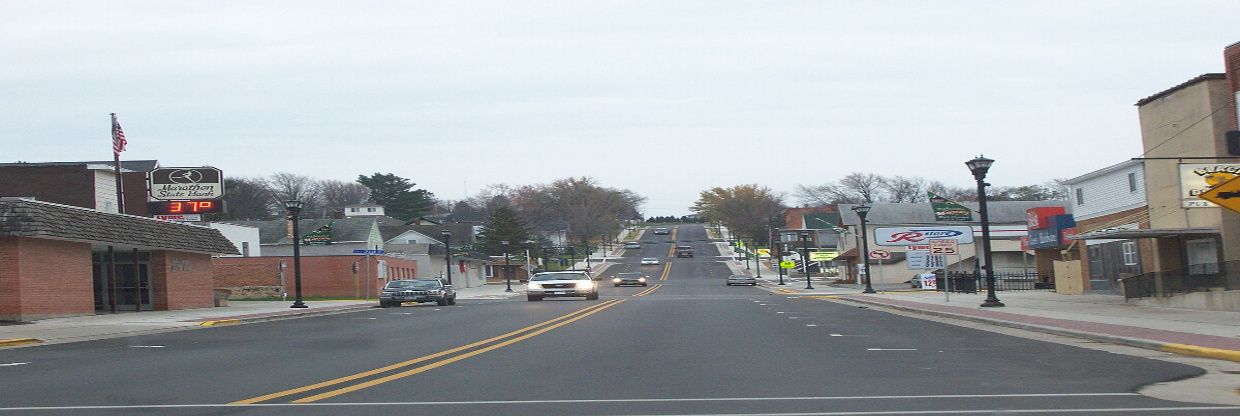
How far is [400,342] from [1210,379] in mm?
12893

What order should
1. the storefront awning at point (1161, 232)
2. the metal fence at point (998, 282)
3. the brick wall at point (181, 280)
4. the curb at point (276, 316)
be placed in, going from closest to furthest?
1. the curb at point (276, 316)
2. the storefront awning at point (1161, 232)
3. the brick wall at point (181, 280)
4. the metal fence at point (998, 282)

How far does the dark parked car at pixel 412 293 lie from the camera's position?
43.4 m

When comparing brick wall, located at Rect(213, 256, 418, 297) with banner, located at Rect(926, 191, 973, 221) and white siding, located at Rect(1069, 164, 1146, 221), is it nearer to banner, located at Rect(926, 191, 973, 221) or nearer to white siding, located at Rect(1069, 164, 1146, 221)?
white siding, located at Rect(1069, 164, 1146, 221)

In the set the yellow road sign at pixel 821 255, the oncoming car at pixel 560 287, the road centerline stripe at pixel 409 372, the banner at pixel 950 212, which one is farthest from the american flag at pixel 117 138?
the yellow road sign at pixel 821 255

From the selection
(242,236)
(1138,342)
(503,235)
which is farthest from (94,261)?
(503,235)

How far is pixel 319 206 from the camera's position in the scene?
164125 mm

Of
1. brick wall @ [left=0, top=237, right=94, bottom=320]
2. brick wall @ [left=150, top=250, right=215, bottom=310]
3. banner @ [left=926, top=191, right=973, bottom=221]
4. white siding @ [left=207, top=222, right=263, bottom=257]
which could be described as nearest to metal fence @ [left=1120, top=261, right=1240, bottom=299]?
brick wall @ [left=0, top=237, right=94, bottom=320]

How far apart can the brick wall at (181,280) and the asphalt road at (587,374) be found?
632 inches

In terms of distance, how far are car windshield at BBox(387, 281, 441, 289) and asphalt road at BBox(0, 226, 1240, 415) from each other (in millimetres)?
20514

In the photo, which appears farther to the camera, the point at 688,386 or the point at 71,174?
the point at 71,174

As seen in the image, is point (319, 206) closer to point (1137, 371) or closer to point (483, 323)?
point (483, 323)

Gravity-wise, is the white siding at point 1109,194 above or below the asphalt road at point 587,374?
above

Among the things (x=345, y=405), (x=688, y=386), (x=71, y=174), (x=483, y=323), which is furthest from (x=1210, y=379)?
(x=71, y=174)

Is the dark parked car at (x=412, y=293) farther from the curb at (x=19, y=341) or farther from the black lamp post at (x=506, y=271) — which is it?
the black lamp post at (x=506, y=271)
